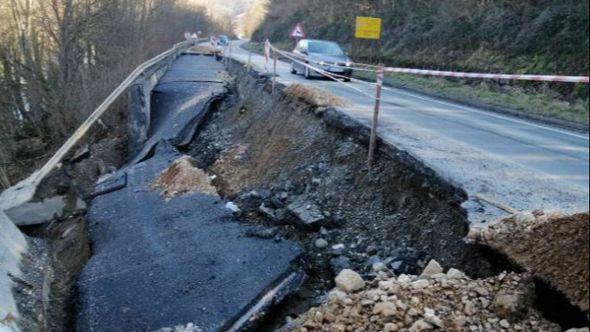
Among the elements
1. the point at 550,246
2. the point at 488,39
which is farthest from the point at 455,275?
the point at 488,39

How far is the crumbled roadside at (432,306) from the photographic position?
3158 mm

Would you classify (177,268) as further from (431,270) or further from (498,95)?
(498,95)

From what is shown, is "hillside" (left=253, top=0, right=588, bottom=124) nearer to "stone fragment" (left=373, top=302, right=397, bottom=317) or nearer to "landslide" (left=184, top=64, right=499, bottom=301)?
"landslide" (left=184, top=64, right=499, bottom=301)

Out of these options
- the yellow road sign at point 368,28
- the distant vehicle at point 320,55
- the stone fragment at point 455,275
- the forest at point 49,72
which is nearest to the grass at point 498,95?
the distant vehicle at point 320,55

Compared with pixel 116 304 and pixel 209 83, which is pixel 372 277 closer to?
pixel 116 304

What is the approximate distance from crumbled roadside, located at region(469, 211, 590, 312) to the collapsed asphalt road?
2121 mm

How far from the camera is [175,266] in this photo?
18.2 feet

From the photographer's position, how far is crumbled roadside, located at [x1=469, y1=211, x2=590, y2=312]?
9.19ft

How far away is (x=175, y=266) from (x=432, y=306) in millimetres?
3156

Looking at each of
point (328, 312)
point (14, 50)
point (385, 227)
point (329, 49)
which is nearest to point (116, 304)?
point (328, 312)

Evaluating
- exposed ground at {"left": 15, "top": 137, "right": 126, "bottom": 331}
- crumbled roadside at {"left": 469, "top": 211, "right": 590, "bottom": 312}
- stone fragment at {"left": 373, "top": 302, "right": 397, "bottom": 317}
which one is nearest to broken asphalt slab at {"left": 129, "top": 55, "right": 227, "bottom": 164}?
exposed ground at {"left": 15, "top": 137, "right": 126, "bottom": 331}

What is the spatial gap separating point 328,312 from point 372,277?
0.89m

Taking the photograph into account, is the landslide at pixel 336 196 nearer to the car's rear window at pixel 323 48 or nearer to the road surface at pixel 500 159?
the road surface at pixel 500 159

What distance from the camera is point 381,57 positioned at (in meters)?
24.3
